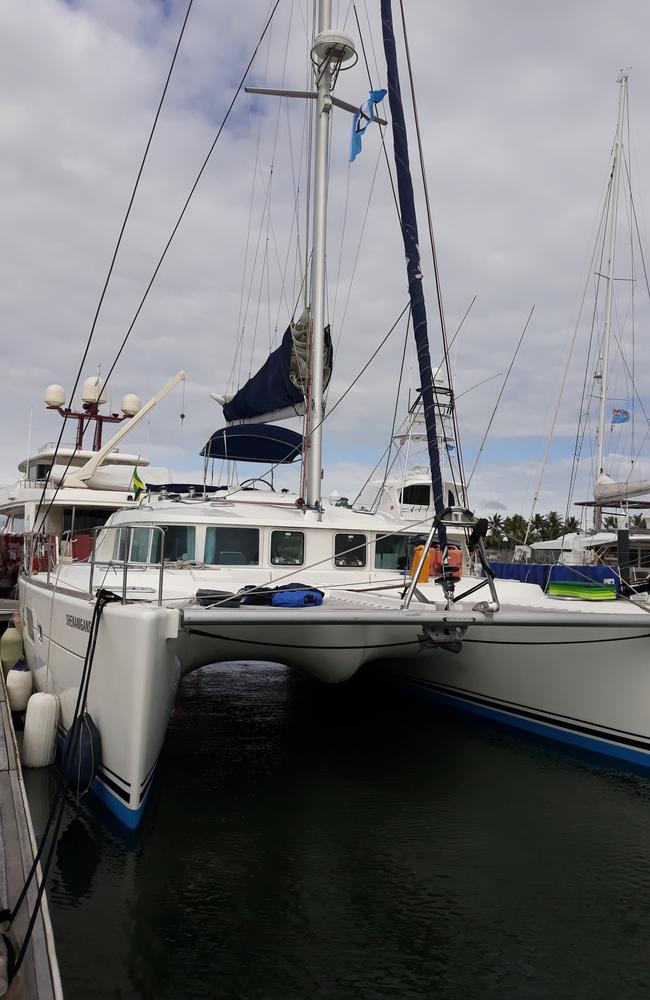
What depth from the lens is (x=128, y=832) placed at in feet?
16.7

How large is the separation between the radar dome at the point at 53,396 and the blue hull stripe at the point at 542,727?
12.6 metres

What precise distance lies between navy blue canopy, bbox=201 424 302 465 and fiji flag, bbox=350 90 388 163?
3.55 meters

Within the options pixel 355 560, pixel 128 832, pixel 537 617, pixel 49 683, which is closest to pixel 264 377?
pixel 355 560

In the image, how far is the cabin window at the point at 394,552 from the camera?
862cm

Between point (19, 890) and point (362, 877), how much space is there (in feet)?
7.00

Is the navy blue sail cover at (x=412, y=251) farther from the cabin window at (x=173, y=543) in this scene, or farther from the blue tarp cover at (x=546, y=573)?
the blue tarp cover at (x=546, y=573)

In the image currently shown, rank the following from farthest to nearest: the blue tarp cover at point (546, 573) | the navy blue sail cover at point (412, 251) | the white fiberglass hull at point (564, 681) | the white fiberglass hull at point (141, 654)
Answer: the blue tarp cover at point (546, 573) < the white fiberglass hull at point (564, 681) < the navy blue sail cover at point (412, 251) < the white fiberglass hull at point (141, 654)

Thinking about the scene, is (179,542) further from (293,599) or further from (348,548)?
(293,599)

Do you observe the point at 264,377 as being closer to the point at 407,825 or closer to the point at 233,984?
the point at 407,825

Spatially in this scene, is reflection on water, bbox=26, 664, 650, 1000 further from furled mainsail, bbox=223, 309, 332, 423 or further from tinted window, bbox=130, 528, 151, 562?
furled mainsail, bbox=223, 309, 332, 423

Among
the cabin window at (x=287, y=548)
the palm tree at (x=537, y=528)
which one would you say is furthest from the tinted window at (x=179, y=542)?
the palm tree at (x=537, y=528)

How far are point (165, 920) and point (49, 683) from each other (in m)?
3.37

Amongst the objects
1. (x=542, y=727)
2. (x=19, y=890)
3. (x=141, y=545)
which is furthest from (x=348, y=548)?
(x=19, y=890)

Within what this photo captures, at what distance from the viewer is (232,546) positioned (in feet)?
25.7
